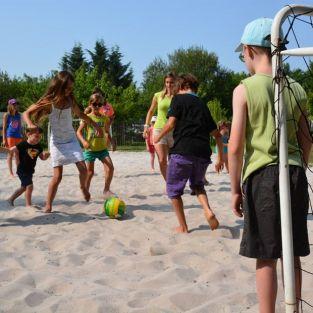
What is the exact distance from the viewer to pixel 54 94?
5914mm

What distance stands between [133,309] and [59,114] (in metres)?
3.60

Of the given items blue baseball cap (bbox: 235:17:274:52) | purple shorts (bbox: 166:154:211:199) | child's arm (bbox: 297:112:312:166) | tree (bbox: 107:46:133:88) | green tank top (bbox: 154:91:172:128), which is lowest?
purple shorts (bbox: 166:154:211:199)

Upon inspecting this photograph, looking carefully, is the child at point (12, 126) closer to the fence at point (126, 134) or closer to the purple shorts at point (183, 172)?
the purple shorts at point (183, 172)

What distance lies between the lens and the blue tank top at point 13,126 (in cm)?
1025

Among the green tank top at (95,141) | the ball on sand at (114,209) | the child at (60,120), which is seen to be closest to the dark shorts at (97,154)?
the green tank top at (95,141)

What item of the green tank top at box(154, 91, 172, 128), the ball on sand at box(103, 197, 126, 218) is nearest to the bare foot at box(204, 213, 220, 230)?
the ball on sand at box(103, 197, 126, 218)

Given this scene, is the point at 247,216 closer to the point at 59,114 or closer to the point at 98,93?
the point at 59,114

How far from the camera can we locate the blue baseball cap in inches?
101

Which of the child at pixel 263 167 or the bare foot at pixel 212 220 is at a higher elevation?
the child at pixel 263 167

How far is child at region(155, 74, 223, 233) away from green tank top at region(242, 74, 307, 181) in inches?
88.6

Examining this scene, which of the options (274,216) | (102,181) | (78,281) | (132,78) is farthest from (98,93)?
(132,78)

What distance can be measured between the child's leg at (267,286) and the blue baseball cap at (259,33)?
3.78ft

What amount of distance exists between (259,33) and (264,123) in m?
0.48

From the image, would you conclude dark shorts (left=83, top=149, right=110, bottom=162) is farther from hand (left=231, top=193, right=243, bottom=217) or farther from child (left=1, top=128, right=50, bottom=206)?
hand (left=231, top=193, right=243, bottom=217)
